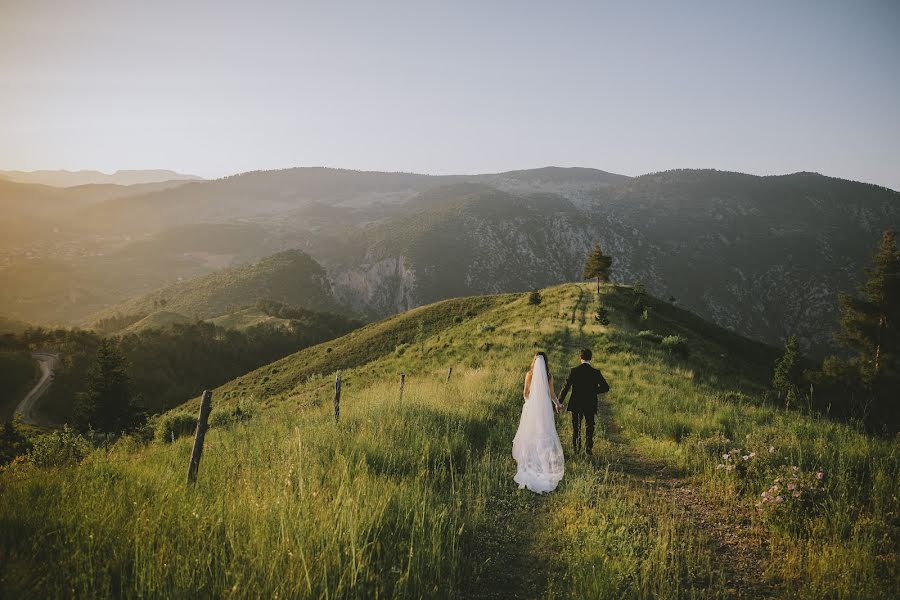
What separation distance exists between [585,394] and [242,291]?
14294 cm

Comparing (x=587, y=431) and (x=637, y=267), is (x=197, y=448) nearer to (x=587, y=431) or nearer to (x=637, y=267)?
(x=587, y=431)

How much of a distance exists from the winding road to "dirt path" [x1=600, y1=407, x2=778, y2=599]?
60131 millimetres

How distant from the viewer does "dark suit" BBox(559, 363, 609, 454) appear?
8289 mm

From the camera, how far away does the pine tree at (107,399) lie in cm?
3788

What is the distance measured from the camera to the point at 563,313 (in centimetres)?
3441

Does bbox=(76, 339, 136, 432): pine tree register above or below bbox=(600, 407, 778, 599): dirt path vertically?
below

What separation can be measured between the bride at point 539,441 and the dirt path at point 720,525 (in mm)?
1447

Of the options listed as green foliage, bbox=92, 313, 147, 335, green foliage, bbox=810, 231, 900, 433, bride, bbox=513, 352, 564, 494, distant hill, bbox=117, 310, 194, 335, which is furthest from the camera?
green foliage, bbox=92, 313, 147, 335

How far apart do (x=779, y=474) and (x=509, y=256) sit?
179 m

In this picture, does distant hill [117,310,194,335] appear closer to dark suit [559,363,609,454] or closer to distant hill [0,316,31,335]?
distant hill [0,316,31,335]

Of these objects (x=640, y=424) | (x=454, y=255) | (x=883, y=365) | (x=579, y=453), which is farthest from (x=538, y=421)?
(x=454, y=255)

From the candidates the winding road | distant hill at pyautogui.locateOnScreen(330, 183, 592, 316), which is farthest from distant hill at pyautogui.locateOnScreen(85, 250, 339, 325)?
the winding road

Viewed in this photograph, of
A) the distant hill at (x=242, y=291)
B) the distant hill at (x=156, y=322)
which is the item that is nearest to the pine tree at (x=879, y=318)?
the distant hill at (x=156, y=322)

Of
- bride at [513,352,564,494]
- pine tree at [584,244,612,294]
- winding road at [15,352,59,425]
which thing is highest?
pine tree at [584,244,612,294]
